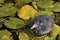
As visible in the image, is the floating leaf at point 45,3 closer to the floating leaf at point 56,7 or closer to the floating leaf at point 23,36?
the floating leaf at point 56,7

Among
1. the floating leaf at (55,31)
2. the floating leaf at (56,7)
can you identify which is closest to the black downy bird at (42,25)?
the floating leaf at (55,31)

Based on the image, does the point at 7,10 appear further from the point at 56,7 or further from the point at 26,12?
the point at 56,7

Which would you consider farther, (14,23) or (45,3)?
(45,3)

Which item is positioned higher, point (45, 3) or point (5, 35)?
point (45, 3)

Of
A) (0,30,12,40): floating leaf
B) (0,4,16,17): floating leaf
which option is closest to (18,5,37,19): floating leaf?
(0,4,16,17): floating leaf

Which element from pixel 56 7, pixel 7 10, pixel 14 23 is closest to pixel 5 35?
pixel 14 23

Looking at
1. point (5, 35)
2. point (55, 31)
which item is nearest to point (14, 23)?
point (5, 35)

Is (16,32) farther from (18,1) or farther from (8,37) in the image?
(18,1)
